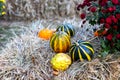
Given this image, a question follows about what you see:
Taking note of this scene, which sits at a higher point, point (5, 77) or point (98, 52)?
point (98, 52)

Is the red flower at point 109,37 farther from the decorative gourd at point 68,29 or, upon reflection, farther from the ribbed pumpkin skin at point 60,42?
the decorative gourd at point 68,29

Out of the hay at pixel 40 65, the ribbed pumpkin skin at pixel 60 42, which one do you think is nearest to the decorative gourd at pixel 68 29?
the hay at pixel 40 65

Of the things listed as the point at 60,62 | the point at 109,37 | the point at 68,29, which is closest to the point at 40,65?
the point at 60,62

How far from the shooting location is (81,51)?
223 cm

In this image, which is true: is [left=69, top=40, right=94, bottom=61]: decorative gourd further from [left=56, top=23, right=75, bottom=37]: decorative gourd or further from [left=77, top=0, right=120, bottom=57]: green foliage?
[left=56, top=23, right=75, bottom=37]: decorative gourd

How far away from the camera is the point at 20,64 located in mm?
2375

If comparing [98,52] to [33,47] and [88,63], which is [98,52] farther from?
[33,47]

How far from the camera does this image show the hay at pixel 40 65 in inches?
85.9

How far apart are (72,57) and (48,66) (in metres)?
0.21

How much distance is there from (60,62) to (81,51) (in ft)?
0.60

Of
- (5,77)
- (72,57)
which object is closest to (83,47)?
(72,57)

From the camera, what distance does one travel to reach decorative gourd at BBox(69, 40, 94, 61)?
223 cm

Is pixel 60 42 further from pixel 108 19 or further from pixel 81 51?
pixel 108 19

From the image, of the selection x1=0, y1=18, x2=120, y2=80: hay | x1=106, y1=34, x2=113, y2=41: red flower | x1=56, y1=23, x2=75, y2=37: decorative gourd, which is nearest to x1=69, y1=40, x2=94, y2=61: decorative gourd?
x1=0, y1=18, x2=120, y2=80: hay
